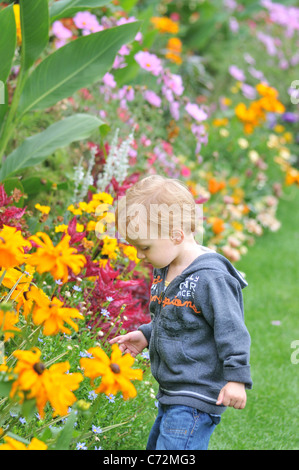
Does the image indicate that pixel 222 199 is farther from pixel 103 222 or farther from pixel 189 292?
pixel 189 292

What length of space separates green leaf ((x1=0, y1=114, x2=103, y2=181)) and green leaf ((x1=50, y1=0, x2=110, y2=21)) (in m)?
0.51

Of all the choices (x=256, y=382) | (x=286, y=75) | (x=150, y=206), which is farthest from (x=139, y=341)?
(x=286, y=75)

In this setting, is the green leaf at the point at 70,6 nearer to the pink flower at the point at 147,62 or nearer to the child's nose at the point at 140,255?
the pink flower at the point at 147,62

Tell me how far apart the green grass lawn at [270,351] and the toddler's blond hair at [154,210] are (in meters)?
1.11

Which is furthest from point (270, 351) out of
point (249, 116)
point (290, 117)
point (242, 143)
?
point (290, 117)

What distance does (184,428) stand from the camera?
1871 millimetres

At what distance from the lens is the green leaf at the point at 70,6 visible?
3.06 m

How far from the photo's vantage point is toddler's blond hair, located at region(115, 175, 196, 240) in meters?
1.93

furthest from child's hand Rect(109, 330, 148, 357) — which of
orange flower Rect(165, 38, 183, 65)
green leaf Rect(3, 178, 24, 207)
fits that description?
orange flower Rect(165, 38, 183, 65)

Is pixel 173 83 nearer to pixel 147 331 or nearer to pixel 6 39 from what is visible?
pixel 6 39

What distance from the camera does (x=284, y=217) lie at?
20.3ft

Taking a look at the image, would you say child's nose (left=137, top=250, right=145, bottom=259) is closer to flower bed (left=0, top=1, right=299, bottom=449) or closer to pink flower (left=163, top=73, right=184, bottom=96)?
flower bed (left=0, top=1, right=299, bottom=449)

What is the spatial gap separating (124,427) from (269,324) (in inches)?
69.0

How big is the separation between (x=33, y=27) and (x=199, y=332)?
1796 millimetres
